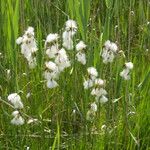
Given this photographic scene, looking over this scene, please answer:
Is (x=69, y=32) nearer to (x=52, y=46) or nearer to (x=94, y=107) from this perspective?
(x=52, y=46)

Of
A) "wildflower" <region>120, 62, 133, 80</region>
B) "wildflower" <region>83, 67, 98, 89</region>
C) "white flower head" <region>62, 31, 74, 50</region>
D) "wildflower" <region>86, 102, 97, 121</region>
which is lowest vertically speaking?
"wildflower" <region>86, 102, 97, 121</region>

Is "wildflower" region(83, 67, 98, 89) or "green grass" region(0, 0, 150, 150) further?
"green grass" region(0, 0, 150, 150)

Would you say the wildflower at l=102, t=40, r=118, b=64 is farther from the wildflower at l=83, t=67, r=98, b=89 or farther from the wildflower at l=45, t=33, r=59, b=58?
the wildflower at l=45, t=33, r=59, b=58

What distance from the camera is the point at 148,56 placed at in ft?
7.16

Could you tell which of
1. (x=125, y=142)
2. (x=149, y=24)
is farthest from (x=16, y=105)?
(x=149, y=24)

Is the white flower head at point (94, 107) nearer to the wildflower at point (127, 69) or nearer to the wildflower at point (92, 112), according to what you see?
the wildflower at point (92, 112)

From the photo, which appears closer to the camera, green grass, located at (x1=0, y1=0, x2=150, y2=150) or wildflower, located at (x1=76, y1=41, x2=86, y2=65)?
wildflower, located at (x1=76, y1=41, x2=86, y2=65)

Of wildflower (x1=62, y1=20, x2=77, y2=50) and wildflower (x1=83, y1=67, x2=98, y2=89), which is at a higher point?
wildflower (x1=62, y1=20, x2=77, y2=50)

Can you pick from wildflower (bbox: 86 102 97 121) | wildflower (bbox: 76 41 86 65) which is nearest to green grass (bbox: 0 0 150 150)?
wildflower (bbox: 86 102 97 121)

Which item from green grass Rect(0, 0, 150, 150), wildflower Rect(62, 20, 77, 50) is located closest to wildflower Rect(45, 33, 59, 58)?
wildflower Rect(62, 20, 77, 50)

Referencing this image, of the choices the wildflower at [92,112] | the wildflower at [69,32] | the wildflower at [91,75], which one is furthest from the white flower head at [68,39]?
the wildflower at [92,112]

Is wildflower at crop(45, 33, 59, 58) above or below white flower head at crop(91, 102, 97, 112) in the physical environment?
above

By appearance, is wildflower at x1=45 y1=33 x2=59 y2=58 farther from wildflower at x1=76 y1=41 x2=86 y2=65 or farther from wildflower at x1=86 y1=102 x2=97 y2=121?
wildflower at x1=86 y1=102 x2=97 y2=121

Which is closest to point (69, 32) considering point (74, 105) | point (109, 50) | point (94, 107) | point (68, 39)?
point (68, 39)
